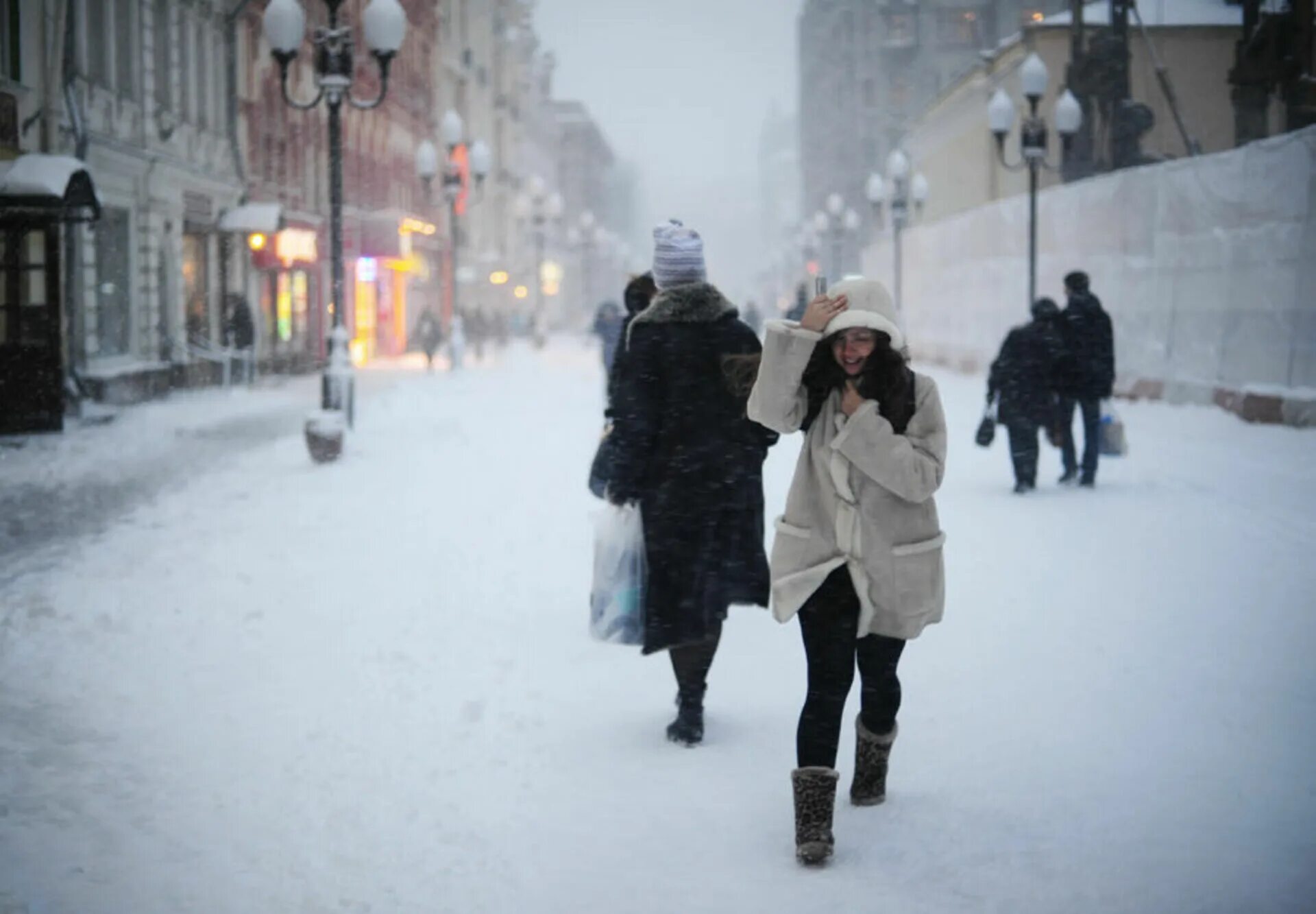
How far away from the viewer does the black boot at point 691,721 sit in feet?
17.5

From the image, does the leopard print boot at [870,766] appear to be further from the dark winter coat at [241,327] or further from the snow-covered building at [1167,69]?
the snow-covered building at [1167,69]

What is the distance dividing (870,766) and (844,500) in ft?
3.29

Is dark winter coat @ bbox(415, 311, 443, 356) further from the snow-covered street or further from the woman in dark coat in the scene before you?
the woman in dark coat

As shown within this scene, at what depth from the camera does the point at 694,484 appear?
518cm

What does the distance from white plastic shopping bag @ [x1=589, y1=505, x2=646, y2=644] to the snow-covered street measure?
0.39 meters

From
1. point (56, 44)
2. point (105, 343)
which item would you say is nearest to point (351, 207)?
point (105, 343)

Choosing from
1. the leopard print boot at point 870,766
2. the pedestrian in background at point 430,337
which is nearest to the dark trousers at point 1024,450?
the leopard print boot at point 870,766

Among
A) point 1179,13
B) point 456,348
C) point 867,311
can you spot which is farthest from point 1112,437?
point 1179,13

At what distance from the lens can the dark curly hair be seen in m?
4.05

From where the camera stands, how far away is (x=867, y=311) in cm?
399

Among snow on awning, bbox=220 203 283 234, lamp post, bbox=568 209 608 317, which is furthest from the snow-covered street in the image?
lamp post, bbox=568 209 608 317

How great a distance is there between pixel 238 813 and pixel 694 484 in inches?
73.3

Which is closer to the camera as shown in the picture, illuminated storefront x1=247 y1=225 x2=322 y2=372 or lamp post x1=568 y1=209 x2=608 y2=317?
illuminated storefront x1=247 y1=225 x2=322 y2=372

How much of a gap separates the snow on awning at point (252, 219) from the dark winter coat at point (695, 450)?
82.8ft
